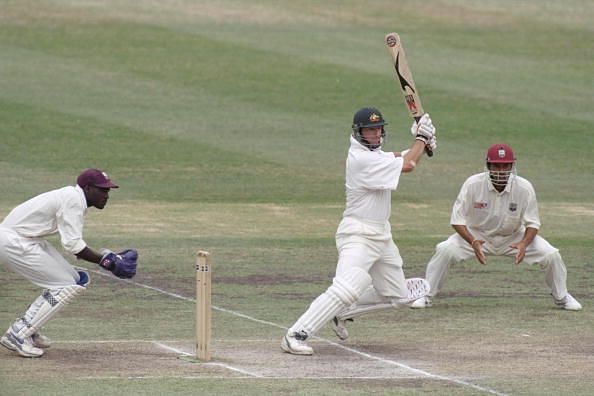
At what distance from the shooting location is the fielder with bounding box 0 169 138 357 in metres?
10.2

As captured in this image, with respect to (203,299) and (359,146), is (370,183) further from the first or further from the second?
(203,299)

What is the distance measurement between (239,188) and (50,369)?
31.9 ft

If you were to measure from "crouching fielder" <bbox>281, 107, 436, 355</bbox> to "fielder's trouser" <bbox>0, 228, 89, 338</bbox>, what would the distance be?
164 cm

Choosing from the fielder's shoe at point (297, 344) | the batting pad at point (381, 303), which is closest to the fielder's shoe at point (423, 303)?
the batting pad at point (381, 303)

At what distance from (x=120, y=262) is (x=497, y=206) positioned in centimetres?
374

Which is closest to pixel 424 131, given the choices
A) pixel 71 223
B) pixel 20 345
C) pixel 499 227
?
pixel 499 227

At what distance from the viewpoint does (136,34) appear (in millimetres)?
27344

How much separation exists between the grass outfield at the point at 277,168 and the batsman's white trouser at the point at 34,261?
0.54m

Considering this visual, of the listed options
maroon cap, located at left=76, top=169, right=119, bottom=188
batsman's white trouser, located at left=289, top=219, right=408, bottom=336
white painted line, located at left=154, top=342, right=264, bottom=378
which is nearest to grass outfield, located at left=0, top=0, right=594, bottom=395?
white painted line, located at left=154, top=342, right=264, bottom=378

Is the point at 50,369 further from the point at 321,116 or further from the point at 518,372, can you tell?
the point at 321,116

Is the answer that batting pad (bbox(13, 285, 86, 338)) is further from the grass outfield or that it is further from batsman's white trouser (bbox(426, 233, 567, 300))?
batsman's white trouser (bbox(426, 233, 567, 300))

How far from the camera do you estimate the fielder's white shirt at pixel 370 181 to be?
10406 mm

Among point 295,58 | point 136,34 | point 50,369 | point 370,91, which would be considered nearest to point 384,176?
point 50,369

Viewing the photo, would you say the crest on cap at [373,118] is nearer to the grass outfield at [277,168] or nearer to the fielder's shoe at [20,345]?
the grass outfield at [277,168]
